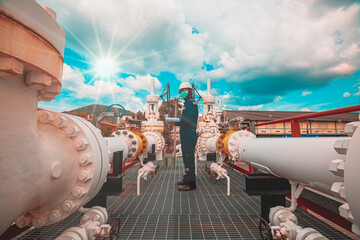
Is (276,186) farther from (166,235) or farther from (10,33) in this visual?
(10,33)

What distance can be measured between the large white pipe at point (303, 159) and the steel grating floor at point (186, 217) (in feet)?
3.32

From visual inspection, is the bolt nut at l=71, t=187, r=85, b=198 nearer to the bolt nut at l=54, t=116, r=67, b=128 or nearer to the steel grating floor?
the bolt nut at l=54, t=116, r=67, b=128

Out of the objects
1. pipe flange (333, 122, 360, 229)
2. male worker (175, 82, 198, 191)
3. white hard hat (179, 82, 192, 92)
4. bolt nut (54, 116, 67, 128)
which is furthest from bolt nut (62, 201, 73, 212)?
white hard hat (179, 82, 192, 92)

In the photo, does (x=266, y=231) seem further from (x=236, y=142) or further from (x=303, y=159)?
(x=236, y=142)

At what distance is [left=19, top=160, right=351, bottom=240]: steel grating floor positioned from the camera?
1889 millimetres

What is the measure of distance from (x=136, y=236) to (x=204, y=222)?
0.86m

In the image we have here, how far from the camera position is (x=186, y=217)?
7.42 feet

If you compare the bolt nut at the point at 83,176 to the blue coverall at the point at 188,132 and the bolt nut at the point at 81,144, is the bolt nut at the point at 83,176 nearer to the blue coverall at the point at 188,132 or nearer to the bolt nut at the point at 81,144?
the bolt nut at the point at 81,144

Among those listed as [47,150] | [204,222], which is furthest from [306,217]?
[47,150]

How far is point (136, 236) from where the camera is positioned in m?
1.87

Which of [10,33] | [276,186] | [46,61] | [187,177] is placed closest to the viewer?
[10,33]

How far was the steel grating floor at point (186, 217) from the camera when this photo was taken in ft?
6.20

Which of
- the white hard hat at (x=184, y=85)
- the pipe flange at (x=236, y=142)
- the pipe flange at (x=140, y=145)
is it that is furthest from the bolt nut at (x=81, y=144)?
the white hard hat at (x=184, y=85)

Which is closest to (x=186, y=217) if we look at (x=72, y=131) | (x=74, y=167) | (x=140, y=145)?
(x=140, y=145)
